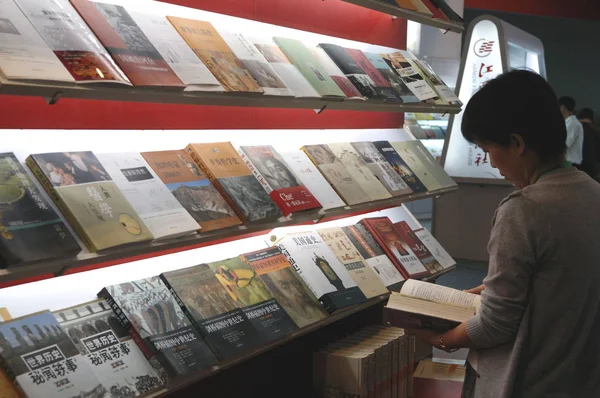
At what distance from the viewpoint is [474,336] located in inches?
85.5

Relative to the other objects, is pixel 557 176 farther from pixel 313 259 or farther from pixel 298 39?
pixel 298 39

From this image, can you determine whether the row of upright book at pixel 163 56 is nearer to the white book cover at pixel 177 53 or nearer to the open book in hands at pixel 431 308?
the white book cover at pixel 177 53

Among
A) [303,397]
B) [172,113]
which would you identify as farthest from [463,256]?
[172,113]

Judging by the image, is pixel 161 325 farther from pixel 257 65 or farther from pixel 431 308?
pixel 257 65

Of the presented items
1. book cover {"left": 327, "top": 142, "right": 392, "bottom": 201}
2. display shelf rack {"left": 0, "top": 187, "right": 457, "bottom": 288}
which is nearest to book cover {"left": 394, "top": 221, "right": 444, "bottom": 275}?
book cover {"left": 327, "top": 142, "right": 392, "bottom": 201}

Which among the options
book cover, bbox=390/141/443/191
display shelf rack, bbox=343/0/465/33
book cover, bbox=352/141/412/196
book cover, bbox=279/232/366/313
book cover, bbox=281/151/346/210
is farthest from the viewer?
book cover, bbox=390/141/443/191

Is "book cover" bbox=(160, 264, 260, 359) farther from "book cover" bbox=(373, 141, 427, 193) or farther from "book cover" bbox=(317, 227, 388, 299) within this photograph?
"book cover" bbox=(373, 141, 427, 193)

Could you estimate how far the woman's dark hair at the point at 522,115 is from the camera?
6.90 feet

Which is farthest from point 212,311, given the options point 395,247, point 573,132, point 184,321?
point 573,132

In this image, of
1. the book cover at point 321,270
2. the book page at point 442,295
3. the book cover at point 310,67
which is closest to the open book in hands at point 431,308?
the book page at point 442,295

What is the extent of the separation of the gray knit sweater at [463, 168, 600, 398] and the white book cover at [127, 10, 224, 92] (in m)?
1.11

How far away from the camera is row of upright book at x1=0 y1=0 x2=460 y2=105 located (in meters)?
2.12

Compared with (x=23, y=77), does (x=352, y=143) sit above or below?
below

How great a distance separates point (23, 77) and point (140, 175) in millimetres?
656
